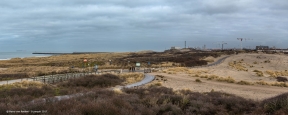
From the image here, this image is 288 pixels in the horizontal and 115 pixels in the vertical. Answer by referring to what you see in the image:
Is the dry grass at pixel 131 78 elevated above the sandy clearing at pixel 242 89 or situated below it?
above

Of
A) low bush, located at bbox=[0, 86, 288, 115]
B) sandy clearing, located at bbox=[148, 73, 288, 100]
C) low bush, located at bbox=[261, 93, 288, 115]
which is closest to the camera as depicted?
low bush, located at bbox=[0, 86, 288, 115]

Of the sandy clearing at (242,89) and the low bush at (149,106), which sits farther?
the sandy clearing at (242,89)

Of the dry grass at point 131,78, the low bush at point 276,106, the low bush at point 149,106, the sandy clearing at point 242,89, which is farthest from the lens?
the dry grass at point 131,78

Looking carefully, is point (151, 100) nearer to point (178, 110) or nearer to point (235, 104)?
point (178, 110)

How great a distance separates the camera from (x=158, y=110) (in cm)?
952

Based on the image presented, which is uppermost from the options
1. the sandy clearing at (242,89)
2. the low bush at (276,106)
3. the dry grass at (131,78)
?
the low bush at (276,106)

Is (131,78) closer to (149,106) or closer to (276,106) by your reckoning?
(149,106)

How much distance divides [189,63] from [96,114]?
53200mm

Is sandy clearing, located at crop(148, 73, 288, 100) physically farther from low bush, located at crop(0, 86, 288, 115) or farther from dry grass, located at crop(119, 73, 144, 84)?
low bush, located at crop(0, 86, 288, 115)

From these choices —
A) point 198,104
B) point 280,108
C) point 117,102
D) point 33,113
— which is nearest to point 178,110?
point 198,104

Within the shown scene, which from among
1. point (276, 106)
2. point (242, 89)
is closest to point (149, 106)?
point (276, 106)

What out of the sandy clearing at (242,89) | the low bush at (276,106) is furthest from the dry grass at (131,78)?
the low bush at (276,106)

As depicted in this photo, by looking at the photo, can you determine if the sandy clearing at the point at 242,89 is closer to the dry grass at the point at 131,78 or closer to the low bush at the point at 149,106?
the dry grass at the point at 131,78

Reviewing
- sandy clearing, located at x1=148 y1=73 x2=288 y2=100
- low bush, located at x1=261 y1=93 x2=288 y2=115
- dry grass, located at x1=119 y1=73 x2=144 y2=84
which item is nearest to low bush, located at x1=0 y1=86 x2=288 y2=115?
low bush, located at x1=261 y1=93 x2=288 y2=115
